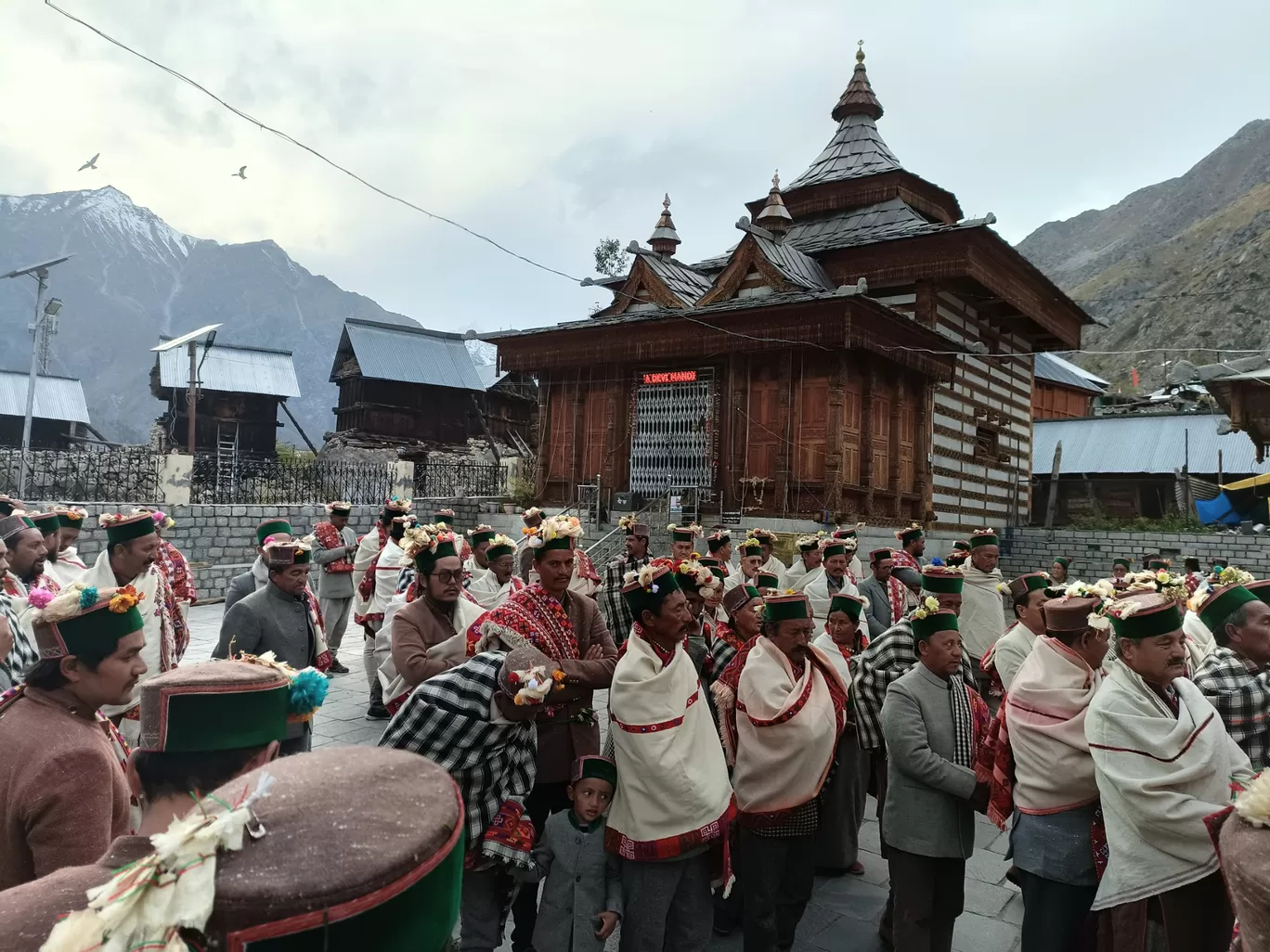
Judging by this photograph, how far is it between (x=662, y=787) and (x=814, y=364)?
14.1 m

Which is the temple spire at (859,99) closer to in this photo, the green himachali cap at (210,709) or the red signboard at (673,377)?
the red signboard at (673,377)

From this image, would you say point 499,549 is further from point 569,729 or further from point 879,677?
point 879,677

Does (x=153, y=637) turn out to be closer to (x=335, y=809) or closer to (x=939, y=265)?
(x=335, y=809)

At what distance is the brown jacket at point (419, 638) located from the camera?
3934 mm

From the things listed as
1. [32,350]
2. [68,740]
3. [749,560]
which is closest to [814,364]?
[749,560]

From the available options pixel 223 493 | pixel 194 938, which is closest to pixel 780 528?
pixel 223 493

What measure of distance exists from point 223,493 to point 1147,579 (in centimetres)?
2040

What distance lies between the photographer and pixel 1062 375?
38.4 m

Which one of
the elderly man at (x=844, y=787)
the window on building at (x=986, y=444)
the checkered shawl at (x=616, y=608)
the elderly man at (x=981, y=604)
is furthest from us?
the window on building at (x=986, y=444)

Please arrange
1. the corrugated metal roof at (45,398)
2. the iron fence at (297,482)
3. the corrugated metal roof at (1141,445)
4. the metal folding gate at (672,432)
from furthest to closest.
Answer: the corrugated metal roof at (45,398) → the corrugated metal roof at (1141,445) → the iron fence at (297,482) → the metal folding gate at (672,432)

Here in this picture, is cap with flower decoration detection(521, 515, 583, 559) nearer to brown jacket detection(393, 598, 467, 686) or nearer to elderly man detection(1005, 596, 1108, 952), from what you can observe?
brown jacket detection(393, 598, 467, 686)

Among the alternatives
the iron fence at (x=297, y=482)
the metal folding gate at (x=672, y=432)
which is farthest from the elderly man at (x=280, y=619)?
the iron fence at (x=297, y=482)

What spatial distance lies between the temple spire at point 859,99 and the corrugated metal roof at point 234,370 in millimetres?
23536

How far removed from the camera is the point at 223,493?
19734mm
